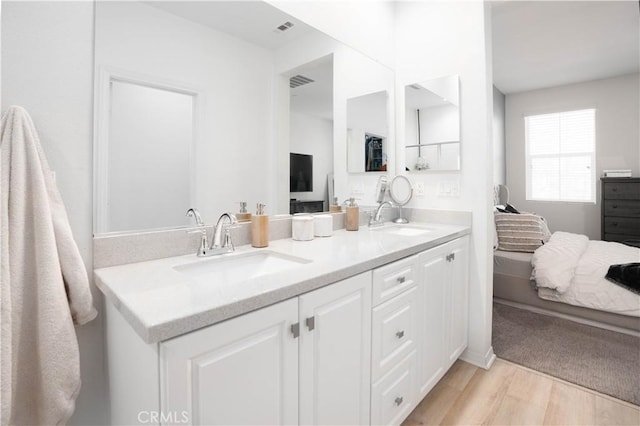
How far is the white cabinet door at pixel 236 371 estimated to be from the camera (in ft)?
Answer: 2.20

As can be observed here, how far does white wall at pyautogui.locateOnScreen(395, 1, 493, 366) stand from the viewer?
2.02m

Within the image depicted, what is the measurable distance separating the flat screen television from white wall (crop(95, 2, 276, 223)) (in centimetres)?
16

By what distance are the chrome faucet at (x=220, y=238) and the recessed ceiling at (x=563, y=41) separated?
2.88m

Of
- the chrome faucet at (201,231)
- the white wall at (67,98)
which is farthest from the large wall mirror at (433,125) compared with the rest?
the white wall at (67,98)

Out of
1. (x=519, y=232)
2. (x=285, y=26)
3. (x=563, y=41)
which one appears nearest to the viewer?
(x=285, y=26)

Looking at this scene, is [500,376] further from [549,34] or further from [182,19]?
[549,34]

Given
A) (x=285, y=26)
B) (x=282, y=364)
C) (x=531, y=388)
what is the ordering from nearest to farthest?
(x=282, y=364) < (x=285, y=26) < (x=531, y=388)

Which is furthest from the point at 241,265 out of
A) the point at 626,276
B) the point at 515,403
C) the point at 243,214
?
the point at 626,276

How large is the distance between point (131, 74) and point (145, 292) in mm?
793

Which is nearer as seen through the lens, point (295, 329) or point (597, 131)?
point (295, 329)

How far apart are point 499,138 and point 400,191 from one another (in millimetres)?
4011

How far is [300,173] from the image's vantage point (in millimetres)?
1795

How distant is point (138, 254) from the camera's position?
1115 millimetres

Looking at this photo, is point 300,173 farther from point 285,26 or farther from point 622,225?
point 622,225
